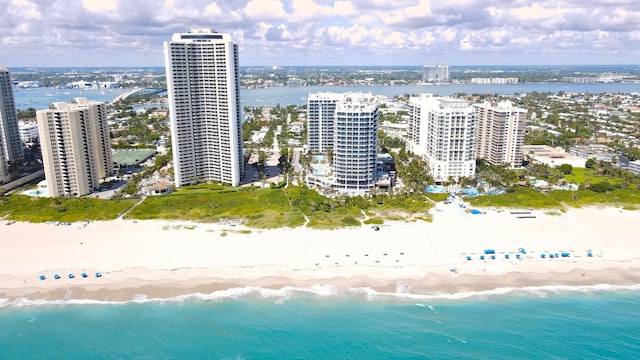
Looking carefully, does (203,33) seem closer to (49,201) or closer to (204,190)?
(204,190)

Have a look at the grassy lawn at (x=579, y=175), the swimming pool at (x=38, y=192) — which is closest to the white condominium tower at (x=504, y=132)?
the grassy lawn at (x=579, y=175)

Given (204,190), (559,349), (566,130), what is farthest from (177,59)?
(566,130)

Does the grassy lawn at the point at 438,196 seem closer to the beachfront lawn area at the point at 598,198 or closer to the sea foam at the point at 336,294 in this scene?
the beachfront lawn area at the point at 598,198

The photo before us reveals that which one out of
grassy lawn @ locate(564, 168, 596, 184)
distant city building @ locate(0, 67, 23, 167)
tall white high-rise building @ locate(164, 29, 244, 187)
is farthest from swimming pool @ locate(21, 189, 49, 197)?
grassy lawn @ locate(564, 168, 596, 184)

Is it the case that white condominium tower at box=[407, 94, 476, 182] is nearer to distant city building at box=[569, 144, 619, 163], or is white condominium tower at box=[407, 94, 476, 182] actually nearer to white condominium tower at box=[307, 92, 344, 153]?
white condominium tower at box=[307, 92, 344, 153]

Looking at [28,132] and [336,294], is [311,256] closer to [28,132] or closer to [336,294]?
[336,294]

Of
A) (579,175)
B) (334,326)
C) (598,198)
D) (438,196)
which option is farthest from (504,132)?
(334,326)
